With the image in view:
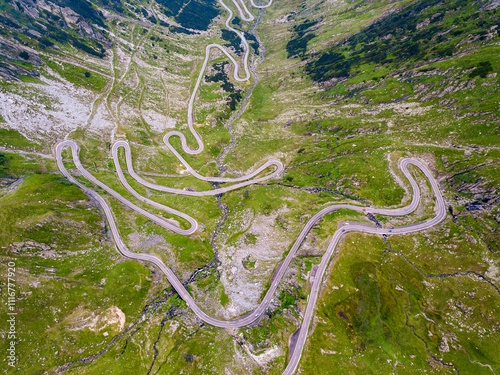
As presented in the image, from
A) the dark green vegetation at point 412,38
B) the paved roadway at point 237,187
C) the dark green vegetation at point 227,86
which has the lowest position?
the paved roadway at point 237,187

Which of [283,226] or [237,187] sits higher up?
[283,226]

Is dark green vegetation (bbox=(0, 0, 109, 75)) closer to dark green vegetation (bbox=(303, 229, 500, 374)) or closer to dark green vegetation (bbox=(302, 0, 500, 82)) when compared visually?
dark green vegetation (bbox=(302, 0, 500, 82))

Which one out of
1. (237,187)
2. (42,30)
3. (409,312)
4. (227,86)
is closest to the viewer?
(409,312)

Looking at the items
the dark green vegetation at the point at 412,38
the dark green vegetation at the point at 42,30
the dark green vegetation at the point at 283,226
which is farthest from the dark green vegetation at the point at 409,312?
the dark green vegetation at the point at 42,30

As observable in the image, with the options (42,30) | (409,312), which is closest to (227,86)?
(42,30)

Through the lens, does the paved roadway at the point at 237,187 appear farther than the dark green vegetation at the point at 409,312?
Yes

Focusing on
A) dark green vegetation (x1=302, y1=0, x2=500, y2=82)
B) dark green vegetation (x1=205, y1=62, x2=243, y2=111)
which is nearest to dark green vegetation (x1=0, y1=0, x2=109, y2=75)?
dark green vegetation (x1=205, y1=62, x2=243, y2=111)

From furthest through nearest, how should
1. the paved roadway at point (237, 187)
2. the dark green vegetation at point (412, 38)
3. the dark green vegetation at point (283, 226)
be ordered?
1. the dark green vegetation at point (412, 38)
2. the paved roadway at point (237, 187)
3. the dark green vegetation at point (283, 226)

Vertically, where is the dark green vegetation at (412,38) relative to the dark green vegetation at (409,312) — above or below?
above

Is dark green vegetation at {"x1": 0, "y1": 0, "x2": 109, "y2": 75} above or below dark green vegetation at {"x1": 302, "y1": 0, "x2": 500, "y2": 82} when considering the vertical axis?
below

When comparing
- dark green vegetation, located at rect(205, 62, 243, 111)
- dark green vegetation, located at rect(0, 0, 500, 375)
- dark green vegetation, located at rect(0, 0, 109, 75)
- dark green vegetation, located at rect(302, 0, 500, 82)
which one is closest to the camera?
dark green vegetation, located at rect(0, 0, 500, 375)

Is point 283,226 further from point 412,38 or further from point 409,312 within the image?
point 412,38

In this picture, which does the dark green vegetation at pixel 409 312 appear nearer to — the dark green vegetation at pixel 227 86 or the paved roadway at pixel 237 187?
the paved roadway at pixel 237 187
